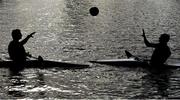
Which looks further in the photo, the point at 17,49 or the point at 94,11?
the point at 94,11

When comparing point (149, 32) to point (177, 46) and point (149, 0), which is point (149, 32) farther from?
point (149, 0)

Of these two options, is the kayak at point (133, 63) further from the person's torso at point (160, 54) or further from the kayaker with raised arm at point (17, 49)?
the kayaker with raised arm at point (17, 49)

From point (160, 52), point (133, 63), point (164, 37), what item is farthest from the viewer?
point (133, 63)

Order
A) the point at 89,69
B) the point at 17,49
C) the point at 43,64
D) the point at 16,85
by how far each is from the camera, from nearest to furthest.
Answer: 1. the point at 16,85
2. the point at 17,49
3. the point at 43,64
4. the point at 89,69

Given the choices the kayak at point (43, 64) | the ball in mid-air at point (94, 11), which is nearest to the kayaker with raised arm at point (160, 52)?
the kayak at point (43, 64)

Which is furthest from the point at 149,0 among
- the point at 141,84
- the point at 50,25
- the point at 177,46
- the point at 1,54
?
the point at 141,84

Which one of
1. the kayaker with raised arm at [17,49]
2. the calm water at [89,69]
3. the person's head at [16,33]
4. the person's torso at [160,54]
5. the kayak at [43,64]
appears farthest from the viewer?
the kayak at [43,64]

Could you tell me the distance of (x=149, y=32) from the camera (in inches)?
1940

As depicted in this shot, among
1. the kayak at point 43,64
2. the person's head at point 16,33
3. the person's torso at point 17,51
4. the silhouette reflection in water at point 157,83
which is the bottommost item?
the silhouette reflection in water at point 157,83

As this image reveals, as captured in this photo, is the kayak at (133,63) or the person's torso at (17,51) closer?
the person's torso at (17,51)

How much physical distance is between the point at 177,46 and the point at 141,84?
1633 centimetres

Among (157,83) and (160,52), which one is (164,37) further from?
(157,83)

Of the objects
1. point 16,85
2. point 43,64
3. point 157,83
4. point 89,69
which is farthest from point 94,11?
point 16,85

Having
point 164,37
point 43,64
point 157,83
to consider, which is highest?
point 164,37
